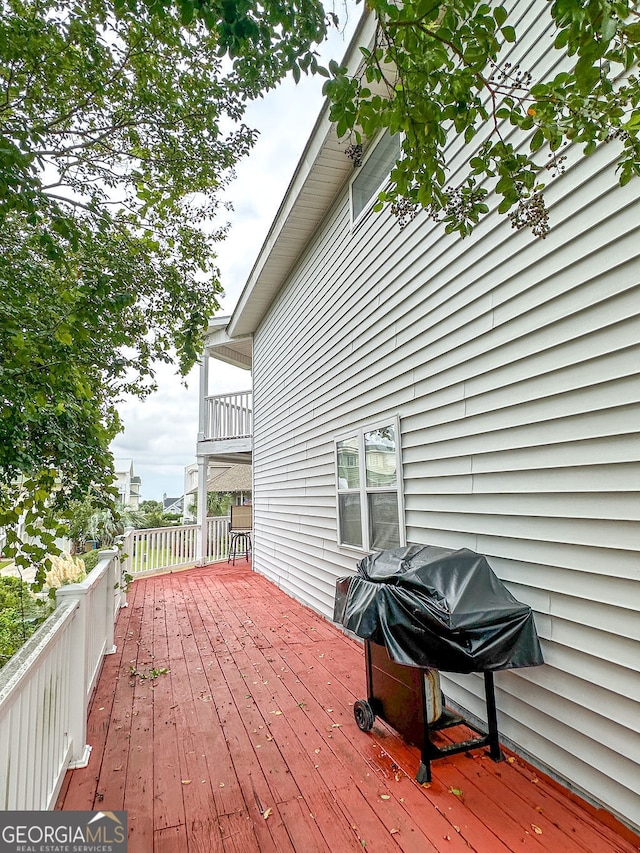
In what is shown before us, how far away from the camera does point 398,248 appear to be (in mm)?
4070

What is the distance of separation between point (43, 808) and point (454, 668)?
1940mm

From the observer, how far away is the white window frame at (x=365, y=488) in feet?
12.9

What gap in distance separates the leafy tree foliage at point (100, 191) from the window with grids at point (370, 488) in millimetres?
1838

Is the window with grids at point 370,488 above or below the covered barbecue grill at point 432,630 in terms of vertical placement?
above

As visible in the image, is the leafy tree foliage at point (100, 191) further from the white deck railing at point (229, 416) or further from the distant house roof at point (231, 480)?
the distant house roof at point (231, 480)

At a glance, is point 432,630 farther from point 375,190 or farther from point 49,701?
point 375,190

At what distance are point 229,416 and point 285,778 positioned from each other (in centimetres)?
884

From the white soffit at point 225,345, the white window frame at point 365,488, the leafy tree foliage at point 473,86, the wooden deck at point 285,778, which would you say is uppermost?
the white soffit at point 225,345

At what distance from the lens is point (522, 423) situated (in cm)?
266

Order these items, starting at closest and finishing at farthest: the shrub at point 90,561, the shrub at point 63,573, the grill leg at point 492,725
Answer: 1. the grill leg at point 492,725
2. the shrub at point 63,573
3. the shrub at point 90,561

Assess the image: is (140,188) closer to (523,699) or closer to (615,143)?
(615,143)

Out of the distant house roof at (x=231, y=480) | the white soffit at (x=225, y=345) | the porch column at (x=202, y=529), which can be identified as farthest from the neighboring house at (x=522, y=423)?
the distant house roof at (x=231, y=480)

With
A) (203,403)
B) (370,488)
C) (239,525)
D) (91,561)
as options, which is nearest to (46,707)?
(370,488)

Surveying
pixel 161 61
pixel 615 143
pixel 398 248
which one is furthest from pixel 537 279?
pixel 161 61
